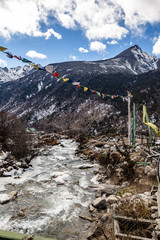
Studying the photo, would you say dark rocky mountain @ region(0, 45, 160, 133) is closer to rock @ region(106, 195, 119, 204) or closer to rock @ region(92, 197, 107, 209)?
rock @ region(106, 195, 119, 204)

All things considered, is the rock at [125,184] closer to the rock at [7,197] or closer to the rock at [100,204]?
the rock at [100,204]

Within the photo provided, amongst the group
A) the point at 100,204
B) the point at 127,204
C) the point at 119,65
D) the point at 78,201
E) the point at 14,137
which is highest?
the point at 119,65

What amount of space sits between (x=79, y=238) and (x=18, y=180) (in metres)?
5.26

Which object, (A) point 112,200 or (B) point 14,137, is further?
(B) point 14,137

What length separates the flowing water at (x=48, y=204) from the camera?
14.2 feet

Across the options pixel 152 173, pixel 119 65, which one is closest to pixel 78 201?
pixel 152 173

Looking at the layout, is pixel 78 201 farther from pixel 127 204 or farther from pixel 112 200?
pixel 127 204

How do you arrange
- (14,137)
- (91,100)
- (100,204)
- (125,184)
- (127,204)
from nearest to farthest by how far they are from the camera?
1. (127,204)
2. (100,204)
3. (125,184)
4. (14,137)
5. (91,100)

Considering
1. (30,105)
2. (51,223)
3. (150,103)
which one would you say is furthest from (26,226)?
(30,105)

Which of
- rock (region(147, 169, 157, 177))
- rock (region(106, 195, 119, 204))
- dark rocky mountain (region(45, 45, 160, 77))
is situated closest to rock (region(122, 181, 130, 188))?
rock (region(147, 169, 157, 177))

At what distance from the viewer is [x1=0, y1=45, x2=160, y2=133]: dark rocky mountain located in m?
52.8

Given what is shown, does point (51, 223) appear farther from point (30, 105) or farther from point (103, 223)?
point (30, 105)

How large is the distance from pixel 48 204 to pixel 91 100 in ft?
234

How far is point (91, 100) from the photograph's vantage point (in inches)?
2982
